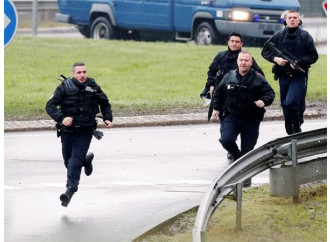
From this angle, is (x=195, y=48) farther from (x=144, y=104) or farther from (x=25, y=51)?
(x=144, y=104)

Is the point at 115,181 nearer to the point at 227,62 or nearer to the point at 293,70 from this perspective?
the point at 227,62

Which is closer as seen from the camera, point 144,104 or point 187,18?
point 144,104

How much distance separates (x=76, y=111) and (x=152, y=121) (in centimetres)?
745

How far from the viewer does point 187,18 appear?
33156mm

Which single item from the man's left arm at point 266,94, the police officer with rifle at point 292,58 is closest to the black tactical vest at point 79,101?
the man's left arm at point 266,94

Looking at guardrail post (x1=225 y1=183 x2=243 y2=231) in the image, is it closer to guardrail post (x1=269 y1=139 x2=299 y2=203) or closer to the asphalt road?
the asphalt road

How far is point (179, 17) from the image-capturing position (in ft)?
110

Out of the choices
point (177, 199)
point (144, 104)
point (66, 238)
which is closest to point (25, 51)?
point (144, 104)

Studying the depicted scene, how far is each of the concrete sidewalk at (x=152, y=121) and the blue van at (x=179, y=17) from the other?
32.6ft

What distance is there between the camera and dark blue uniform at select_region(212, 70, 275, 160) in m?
14.5

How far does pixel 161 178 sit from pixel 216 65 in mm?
1594

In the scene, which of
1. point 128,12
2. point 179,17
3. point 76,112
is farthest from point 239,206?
point 128,12

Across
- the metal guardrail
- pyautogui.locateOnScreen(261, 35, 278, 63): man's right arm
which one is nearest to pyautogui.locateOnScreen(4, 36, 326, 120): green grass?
pyautogui.locateOnScreen(261, 35, 278, 63): man's right arm

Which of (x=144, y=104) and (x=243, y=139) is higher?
(x=243, y=139)
